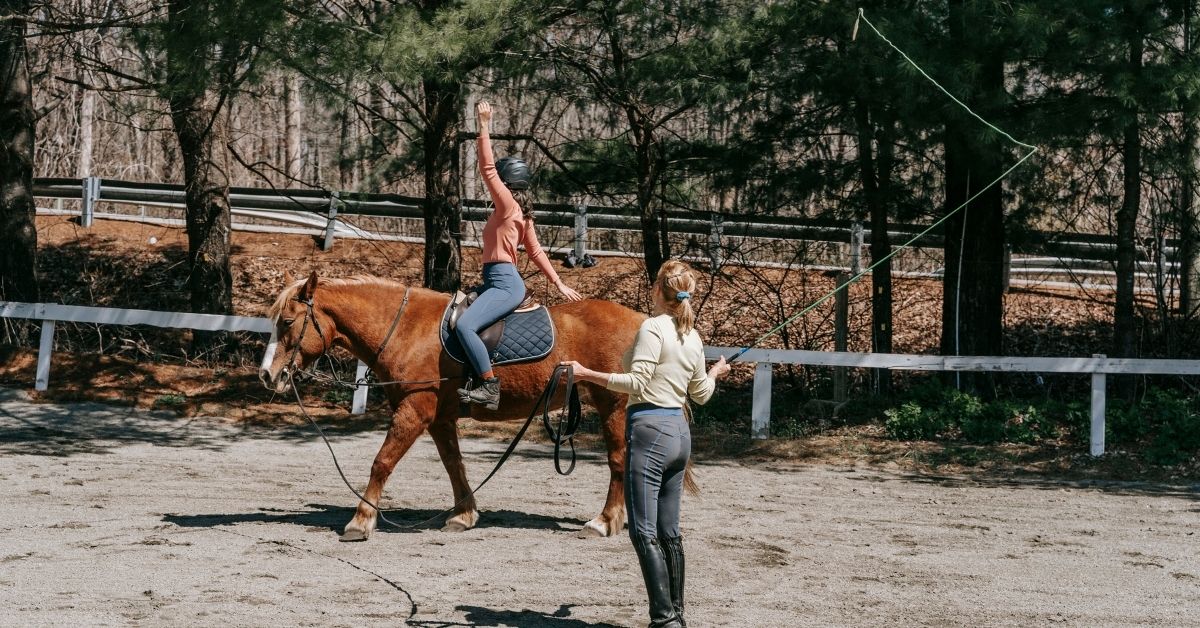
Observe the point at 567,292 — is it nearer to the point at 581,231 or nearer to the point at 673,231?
the point at 673,231

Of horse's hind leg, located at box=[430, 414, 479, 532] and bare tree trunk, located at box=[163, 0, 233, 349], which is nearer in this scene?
horse's hind leg, located at box=[430, 414, 479, 532]

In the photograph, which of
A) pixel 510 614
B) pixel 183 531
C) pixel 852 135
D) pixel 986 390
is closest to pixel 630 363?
pixel 510 614

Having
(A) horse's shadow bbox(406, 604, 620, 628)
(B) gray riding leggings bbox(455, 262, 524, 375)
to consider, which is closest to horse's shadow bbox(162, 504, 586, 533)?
(B) gray riding leggings bbox(455, 262, 524, 375)

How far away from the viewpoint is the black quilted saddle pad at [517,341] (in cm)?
905

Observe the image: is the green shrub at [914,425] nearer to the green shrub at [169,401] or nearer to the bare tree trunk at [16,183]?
the green shrub at [169,401]

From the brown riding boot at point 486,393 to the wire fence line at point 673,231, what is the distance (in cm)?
702

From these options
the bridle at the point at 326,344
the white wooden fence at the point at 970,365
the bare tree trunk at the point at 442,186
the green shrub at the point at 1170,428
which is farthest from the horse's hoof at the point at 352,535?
the green shrub at the point at 1170,428

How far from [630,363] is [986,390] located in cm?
996

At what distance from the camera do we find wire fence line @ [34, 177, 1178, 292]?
639 inches

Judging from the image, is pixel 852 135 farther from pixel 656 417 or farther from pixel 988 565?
pixel 656 417

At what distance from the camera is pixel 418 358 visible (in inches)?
359

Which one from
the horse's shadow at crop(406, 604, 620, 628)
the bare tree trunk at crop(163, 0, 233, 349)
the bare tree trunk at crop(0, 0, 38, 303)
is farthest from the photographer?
the bare tree trunk at crop(0, 0, 38, 303)

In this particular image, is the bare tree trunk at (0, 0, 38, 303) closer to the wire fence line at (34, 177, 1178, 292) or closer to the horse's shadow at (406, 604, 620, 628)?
the wire fence line at (34, 177, 1178, 292)

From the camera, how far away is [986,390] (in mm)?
14977
